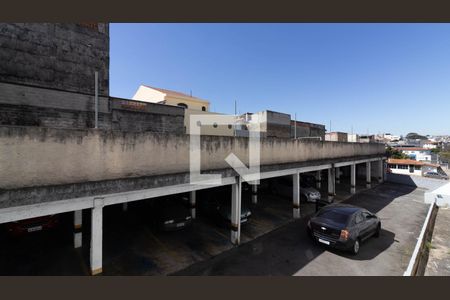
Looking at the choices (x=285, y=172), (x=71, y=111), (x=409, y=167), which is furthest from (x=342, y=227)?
(x=409, y=167)

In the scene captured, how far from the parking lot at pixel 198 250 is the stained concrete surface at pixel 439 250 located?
651 millimetres

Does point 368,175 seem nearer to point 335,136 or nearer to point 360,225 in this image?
point 360,225

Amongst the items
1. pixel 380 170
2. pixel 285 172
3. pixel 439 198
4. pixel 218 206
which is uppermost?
pixel 285 172

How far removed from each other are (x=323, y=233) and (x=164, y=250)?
5.30m

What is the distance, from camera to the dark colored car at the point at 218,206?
29.7ft

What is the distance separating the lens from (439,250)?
26.8 ft

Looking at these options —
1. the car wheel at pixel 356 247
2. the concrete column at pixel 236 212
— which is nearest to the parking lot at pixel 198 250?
the car wheel at pixel 356 247

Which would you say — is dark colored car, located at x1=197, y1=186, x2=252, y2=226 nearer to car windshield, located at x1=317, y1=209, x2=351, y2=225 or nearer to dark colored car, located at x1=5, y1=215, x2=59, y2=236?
car windshield, located at x1=317, y1=209, x2=351, y2=225

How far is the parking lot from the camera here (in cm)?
613

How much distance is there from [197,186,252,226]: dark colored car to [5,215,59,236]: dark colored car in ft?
19.2

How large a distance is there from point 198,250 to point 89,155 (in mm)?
4545

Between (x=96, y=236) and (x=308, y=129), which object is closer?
(x=96, y=236)

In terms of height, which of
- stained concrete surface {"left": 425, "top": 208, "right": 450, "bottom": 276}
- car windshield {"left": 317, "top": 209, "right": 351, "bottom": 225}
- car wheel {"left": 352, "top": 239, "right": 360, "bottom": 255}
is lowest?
stained concrete surface {"left": 425, "top": 208, "right": 450, "bottom": 276}

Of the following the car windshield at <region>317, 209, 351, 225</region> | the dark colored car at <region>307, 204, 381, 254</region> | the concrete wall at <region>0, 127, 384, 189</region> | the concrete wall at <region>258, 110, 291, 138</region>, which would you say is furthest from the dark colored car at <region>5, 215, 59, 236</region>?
the concrete wall at <region>258, 110, 291, 138</region>
